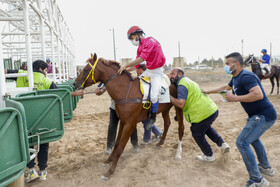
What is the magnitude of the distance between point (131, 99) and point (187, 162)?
5.15ft

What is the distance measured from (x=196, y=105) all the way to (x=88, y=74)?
1995 mm

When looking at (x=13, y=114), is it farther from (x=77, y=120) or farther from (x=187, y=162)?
(x=77, y=120)

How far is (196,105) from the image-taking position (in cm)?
382


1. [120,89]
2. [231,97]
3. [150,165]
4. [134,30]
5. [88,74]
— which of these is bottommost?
[150,165]

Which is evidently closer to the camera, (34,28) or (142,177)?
(142,177)

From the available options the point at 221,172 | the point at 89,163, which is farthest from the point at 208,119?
the point at 89,163

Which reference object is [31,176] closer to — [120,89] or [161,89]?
[120,89]

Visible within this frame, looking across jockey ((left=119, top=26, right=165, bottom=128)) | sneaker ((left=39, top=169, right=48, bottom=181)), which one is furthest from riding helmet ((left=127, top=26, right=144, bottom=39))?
sneaker ((left=39, top=169, right=48, bottom=181))

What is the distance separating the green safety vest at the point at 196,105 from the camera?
3759 millimetres

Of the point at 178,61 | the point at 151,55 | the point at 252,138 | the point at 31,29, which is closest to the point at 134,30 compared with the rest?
the point at 151,55

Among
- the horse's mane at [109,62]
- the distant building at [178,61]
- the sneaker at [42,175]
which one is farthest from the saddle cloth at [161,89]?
the distant building at [178,61]

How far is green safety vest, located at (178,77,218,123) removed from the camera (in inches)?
148

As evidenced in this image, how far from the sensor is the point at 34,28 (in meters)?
11.1

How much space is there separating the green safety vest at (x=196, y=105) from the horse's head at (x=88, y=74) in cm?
160
